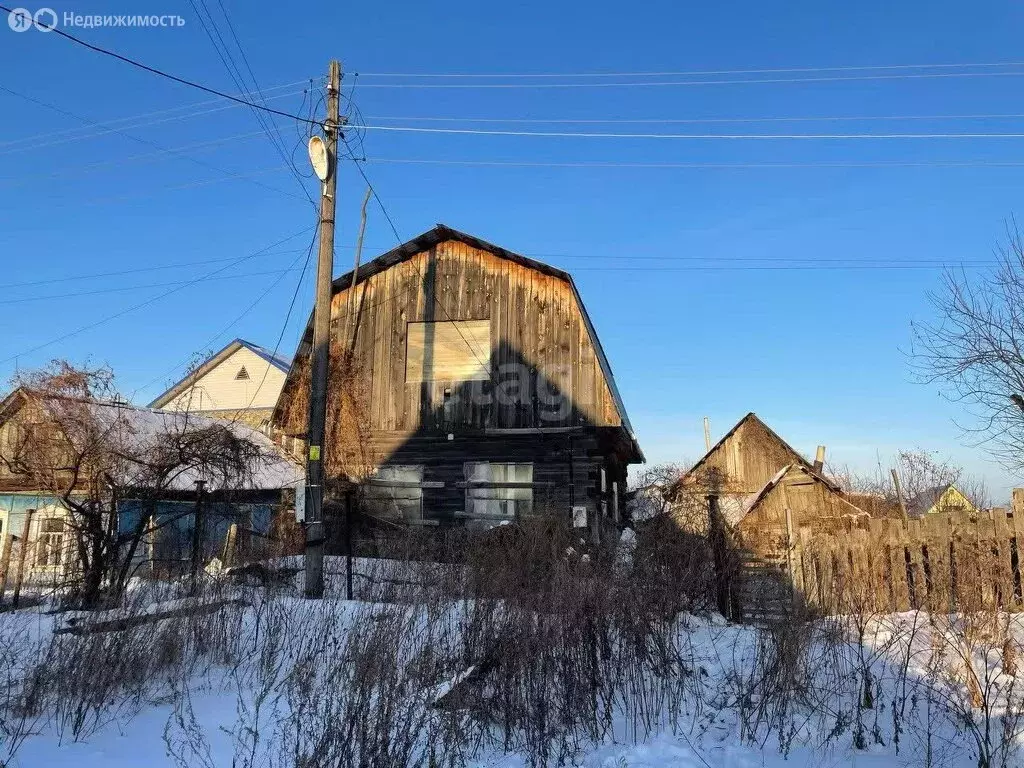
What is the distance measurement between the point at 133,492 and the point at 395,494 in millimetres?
7505

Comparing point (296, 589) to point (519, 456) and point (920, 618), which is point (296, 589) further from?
point (920, 618)

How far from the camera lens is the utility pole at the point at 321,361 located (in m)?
10.5

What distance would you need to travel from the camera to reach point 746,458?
26.1 metres

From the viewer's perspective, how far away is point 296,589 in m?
11.3

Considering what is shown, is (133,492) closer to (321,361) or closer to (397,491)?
(321,361)

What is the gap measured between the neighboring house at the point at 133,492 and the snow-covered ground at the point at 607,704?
481 centimetres

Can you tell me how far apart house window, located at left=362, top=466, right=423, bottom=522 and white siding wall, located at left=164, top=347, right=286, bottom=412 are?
64.1 feet

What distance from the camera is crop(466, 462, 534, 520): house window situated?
16.7 metres

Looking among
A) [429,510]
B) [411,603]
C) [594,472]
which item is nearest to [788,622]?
[411,603]

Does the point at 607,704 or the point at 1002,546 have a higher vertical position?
the point at 1002,546

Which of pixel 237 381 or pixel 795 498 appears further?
pixel 237 381

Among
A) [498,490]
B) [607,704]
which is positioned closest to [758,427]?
[498,490]

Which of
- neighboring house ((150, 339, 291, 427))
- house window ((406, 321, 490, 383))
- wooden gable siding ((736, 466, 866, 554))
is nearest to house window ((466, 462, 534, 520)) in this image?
house window ((406, 321, 490, 383))

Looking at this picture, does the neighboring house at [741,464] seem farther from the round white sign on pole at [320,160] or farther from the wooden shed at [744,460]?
the round white sign on pole at [320,160]
